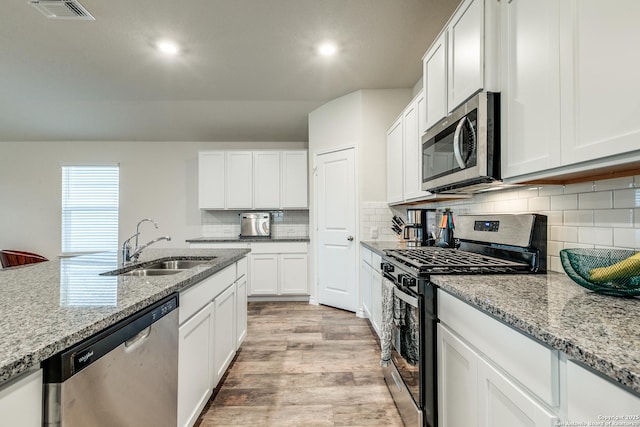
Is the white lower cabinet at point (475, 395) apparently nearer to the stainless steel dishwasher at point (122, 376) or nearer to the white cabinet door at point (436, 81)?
the stainless steel dishwasher at point (122, 376)

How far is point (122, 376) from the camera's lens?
0.99 metres

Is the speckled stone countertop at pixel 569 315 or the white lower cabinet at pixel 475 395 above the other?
the speckled stone countertop at pixel 569 315

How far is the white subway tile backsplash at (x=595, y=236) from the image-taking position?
Answer: 45.5 inches

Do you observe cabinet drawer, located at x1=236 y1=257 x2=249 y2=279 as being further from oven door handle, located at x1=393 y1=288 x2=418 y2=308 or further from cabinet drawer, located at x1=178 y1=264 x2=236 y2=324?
oven door handle, located at x1=393 y1=288 x2=418 y2=308

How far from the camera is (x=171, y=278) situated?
1.47m

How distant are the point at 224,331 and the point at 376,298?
1.32 m

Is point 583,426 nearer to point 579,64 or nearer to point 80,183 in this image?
point 579,64

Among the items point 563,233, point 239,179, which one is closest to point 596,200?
point 563,233

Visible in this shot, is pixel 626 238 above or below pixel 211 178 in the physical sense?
below

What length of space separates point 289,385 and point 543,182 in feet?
6.46

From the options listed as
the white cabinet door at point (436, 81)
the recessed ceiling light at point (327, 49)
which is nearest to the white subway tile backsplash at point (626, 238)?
the white cabinet door at point (436, 81)

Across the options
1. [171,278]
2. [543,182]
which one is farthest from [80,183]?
[543,182]

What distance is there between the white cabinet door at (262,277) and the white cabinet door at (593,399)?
3.86m

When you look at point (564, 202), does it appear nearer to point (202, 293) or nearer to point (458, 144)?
point (458, 144)
